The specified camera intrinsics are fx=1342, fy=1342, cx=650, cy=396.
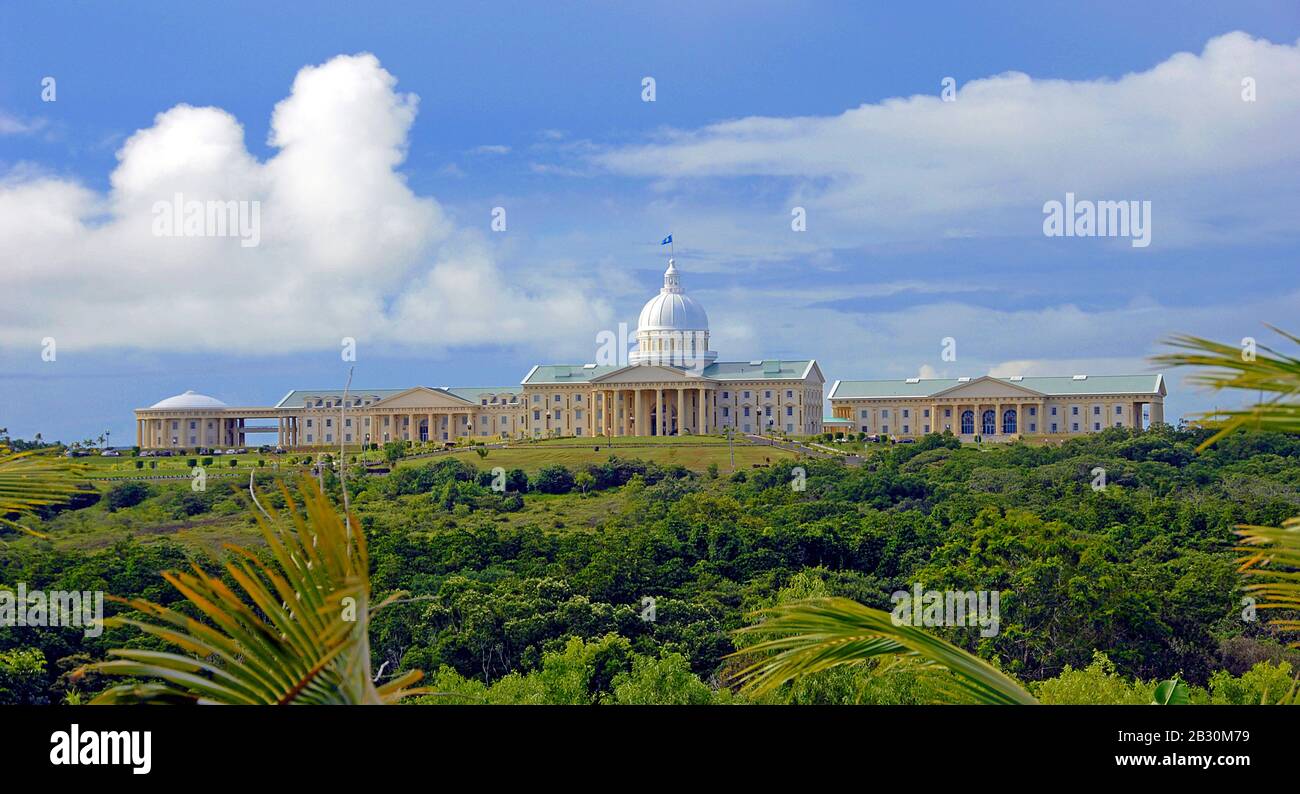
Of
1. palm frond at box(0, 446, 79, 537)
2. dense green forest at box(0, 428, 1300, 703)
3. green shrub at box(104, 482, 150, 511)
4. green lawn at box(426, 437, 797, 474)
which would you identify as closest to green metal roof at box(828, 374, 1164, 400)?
green lawn at box(426, 437, 797, 474)

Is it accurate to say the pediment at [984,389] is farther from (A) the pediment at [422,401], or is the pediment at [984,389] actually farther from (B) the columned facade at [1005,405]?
(A) the pediment at [422,401]

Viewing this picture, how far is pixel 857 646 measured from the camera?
585cm

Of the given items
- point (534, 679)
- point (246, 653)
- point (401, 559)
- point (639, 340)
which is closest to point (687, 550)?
point (401, 559)

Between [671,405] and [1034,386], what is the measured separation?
103 ft

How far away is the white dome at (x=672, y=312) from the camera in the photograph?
122 meters

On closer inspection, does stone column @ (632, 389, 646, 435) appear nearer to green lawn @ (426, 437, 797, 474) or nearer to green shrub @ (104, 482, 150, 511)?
green lawn @ (426, 437, 797, 474)

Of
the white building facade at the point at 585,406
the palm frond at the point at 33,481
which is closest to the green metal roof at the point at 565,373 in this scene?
the white building facade at the point at 585,406

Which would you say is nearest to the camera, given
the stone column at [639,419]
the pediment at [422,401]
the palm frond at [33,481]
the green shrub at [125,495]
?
the palm frond at [33,481]

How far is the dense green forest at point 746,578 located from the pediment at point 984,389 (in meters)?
47.7

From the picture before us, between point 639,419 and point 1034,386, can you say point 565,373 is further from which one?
point 1034,386

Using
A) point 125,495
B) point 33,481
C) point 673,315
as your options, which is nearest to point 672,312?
point 673,315

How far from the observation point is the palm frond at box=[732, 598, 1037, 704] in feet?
17.9
